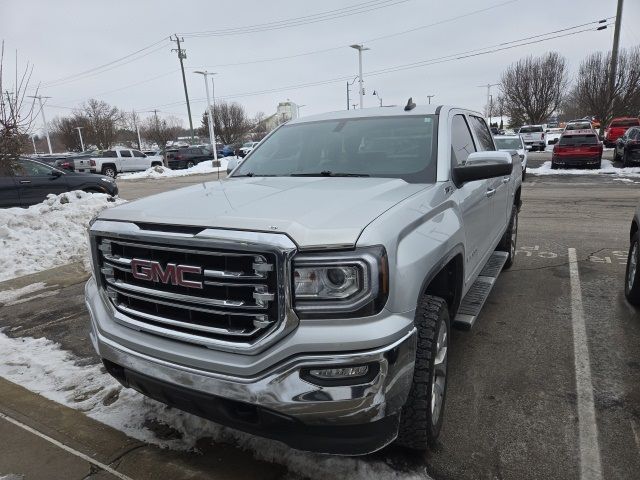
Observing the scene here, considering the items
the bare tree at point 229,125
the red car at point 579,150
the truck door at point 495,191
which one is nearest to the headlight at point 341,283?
the truck door at point 495,191

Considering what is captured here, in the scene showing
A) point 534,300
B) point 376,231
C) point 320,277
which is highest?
point 376,231

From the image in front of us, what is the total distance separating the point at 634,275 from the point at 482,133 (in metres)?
1.99

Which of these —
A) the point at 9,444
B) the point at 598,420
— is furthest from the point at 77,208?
the point at 598,420

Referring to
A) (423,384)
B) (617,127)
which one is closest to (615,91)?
(617,127)

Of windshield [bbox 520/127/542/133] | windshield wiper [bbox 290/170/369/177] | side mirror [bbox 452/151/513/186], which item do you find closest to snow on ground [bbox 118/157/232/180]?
windshield [bbox 520/127/542/133]

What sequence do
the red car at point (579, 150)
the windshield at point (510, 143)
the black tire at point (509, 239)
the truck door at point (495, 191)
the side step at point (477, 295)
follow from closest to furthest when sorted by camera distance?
the side step at point (477, 295) → the truck door at point (495, 191) → the black tire at point (509, 239) → the windshield at point (510, 143) → the red car at point (579, 150)

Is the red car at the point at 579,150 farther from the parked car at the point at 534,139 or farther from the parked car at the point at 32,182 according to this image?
the parked car at the point at 32,182

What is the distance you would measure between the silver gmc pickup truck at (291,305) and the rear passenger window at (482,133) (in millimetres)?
1646

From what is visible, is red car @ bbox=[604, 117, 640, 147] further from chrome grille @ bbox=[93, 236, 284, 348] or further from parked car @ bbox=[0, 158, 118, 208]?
chrome grille @ bbox=[93, 236, 284, 348]

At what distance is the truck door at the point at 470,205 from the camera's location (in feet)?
10.7

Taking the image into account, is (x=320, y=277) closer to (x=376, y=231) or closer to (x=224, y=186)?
(x=376, y=231)

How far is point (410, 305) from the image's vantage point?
2.09 meters

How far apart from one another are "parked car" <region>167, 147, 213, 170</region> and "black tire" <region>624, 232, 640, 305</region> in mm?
33827

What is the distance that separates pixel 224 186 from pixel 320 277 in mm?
1490
